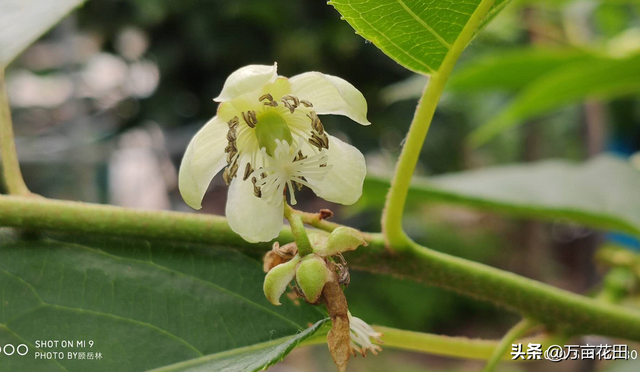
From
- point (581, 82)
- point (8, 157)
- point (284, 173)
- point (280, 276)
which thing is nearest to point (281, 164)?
point (284, 173)

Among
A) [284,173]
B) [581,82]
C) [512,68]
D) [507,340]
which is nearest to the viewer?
[284,173]

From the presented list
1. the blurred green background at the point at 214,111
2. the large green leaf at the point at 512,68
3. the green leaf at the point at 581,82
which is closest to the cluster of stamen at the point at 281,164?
the green leaf at the point at 581,82

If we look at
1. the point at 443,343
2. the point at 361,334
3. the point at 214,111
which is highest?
the point at 361,334

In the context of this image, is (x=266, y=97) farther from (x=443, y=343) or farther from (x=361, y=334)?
(x=443, y=343)

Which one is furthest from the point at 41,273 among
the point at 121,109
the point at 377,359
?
the point at 121,109

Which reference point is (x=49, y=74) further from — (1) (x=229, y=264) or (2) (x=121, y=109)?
(1) (x=229, y=264)

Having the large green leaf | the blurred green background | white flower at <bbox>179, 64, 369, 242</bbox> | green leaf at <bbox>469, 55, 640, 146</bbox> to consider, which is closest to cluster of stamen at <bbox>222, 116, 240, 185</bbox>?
white flower at <bbox>179, 64, 369, 242</bbox>
